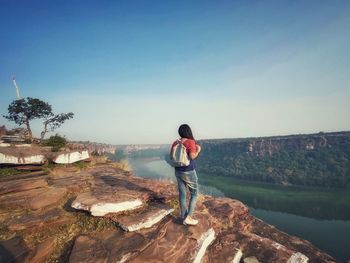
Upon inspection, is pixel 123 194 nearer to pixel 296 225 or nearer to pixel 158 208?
pixel 158 208

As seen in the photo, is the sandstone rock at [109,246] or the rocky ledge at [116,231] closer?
the sandstone rock at [109,246]

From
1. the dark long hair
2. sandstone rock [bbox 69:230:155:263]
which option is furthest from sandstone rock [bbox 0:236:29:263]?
the dark long hair

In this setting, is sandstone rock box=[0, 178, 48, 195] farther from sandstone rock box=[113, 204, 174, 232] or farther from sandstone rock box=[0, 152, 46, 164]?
sandstone rock box=[113, 204, 174, 232]

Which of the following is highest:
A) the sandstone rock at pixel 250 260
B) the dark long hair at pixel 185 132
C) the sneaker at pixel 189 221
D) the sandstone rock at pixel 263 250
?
the dark long hair at pixel 185 132

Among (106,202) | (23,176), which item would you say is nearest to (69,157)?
(23,176)

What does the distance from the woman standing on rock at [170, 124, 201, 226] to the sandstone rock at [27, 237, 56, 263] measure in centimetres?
277

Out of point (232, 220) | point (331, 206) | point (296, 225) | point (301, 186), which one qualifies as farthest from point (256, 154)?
point (232, 220)

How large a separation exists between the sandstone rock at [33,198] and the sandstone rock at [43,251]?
4.82 ft

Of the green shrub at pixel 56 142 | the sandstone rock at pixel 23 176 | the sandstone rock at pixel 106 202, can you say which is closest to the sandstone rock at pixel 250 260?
the sandstone rock at pixel 106 202

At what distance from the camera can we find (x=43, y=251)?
415 centimetres

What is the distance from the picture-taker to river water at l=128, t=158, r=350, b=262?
1674 inches

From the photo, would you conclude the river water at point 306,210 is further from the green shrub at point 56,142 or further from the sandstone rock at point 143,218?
the sandstone rock at point 143,218

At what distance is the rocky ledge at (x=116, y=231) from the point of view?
4.16 meters

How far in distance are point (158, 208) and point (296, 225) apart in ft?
181
